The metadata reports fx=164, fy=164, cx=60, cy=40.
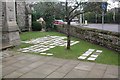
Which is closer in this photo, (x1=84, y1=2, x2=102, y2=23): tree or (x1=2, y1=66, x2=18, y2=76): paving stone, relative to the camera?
(x1=2, y1=66, x2=18, y2=76): paving stone

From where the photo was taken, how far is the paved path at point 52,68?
4.43 m

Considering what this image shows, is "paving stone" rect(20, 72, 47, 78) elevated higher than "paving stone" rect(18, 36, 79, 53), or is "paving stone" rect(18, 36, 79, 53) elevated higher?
"paving stone" rect(18, 36, 79, 53)

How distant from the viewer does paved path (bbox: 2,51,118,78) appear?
4434 mm

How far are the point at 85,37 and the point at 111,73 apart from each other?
5.98 m

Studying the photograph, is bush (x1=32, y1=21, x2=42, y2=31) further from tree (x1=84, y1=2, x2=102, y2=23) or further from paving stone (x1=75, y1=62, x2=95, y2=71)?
paving stone (x1=75, y1=62, x2=95, y2=71)

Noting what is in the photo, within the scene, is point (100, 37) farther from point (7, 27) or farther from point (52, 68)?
point (7, 27)

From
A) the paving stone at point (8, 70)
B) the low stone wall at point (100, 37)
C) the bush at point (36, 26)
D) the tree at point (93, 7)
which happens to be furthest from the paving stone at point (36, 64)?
the bush at point (36, 26)

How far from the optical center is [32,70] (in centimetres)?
479

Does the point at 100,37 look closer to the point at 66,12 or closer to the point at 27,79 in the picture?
the point at 66,12

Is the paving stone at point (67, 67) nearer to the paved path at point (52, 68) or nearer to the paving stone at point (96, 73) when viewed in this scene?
the paved path at point (52, 68)

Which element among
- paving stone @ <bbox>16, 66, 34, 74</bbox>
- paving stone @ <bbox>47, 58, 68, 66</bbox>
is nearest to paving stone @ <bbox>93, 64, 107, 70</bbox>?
paving stone @ <bbox>47, 58, 68, 66</bbox>

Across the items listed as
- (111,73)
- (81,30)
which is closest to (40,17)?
(81,30)

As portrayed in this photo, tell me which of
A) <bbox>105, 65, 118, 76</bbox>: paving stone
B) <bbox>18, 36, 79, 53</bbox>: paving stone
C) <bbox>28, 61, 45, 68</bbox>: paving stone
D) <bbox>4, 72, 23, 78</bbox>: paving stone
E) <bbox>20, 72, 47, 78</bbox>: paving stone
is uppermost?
<bbox>18, 36, 79, 53</bbox>: paving stone

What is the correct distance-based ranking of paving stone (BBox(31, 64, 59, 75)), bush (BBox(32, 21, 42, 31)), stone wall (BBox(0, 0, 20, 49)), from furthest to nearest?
bush (BBox(32, 21, 42, 31))
stone wall (BBox(0, 0, 20, 49))
paving stone (BBox(31, 64, 59, 75))
